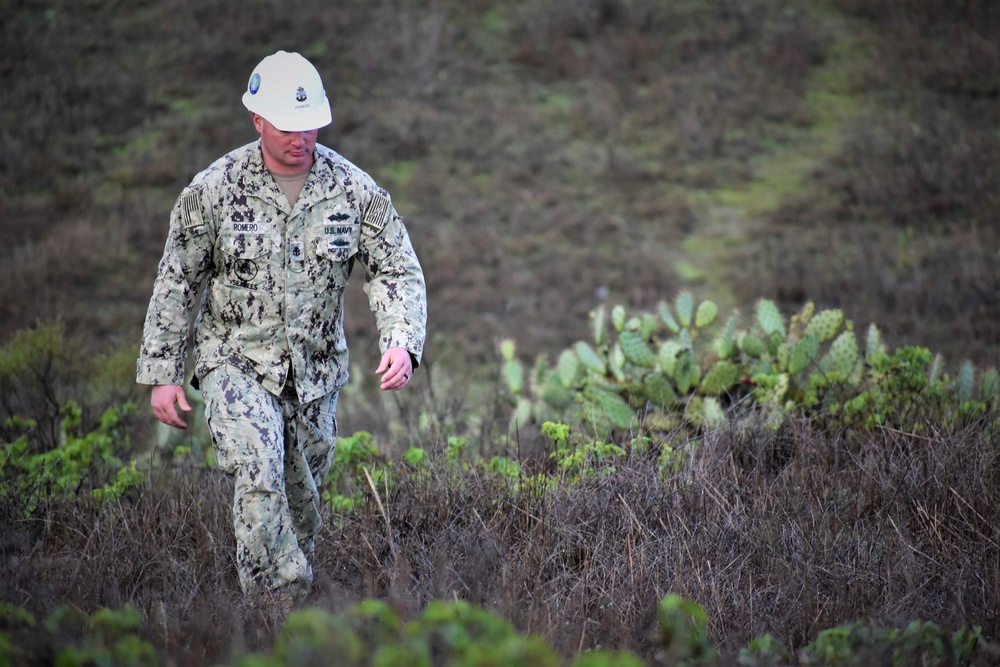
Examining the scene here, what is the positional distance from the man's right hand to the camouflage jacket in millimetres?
32

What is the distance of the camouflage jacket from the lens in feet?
11.3

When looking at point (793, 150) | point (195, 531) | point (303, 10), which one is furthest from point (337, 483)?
point (303, 10)

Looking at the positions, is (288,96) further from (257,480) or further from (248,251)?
(257,480)

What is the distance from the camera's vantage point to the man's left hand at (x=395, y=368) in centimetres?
332

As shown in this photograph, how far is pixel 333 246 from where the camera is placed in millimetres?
3531

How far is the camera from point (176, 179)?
1241 cm

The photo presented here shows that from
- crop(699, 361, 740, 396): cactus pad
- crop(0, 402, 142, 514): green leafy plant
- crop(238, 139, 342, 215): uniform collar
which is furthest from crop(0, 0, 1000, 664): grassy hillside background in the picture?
crop(238, 139, 342, 215): uniform collar

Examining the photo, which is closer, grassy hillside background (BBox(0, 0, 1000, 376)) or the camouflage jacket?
the camouflage jacket

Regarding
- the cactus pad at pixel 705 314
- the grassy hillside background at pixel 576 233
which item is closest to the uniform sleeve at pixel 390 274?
the grassy hillside background at pixel 576 233

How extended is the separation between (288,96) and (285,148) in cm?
18

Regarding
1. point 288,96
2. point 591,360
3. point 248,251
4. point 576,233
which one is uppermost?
point 288,96

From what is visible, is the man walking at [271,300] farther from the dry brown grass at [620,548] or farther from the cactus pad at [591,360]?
the cactus pad at [591,360]

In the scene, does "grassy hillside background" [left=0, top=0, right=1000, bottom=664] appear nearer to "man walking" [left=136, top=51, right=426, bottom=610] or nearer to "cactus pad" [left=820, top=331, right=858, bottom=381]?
"man walking" [left=136, top=51, right=426, bottom=610]

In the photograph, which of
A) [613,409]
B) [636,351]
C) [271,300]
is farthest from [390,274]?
[636,351]
